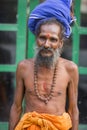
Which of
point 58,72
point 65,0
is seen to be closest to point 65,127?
point 58,72

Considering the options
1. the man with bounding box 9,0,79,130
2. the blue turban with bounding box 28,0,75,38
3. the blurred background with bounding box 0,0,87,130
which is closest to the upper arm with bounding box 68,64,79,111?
the man with bounding box 9,0,79,130

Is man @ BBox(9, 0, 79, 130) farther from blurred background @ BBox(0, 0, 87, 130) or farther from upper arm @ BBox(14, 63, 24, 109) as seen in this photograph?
blurred background @ BBox(0, 0, 87, 130)

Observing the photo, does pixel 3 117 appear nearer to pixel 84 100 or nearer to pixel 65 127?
pixel 84 100

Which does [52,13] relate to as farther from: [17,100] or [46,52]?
[17,100]

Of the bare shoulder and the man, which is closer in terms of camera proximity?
the man

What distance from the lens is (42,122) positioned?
399cm

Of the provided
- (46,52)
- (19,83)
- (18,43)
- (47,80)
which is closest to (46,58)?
(46,52)

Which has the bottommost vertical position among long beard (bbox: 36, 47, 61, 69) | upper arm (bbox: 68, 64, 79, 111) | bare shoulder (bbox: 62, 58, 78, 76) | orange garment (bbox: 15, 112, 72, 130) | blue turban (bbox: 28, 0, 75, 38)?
orange garment (bbox: 15, 112, 72, 130)

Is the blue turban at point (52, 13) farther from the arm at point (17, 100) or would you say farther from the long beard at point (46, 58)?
the arm at point (17, 100)

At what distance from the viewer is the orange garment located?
399cm

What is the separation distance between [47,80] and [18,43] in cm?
150

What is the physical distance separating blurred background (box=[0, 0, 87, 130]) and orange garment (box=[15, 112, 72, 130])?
1.62 meters

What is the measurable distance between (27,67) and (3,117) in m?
1.66

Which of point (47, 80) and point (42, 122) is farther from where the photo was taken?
point (47, 80)
